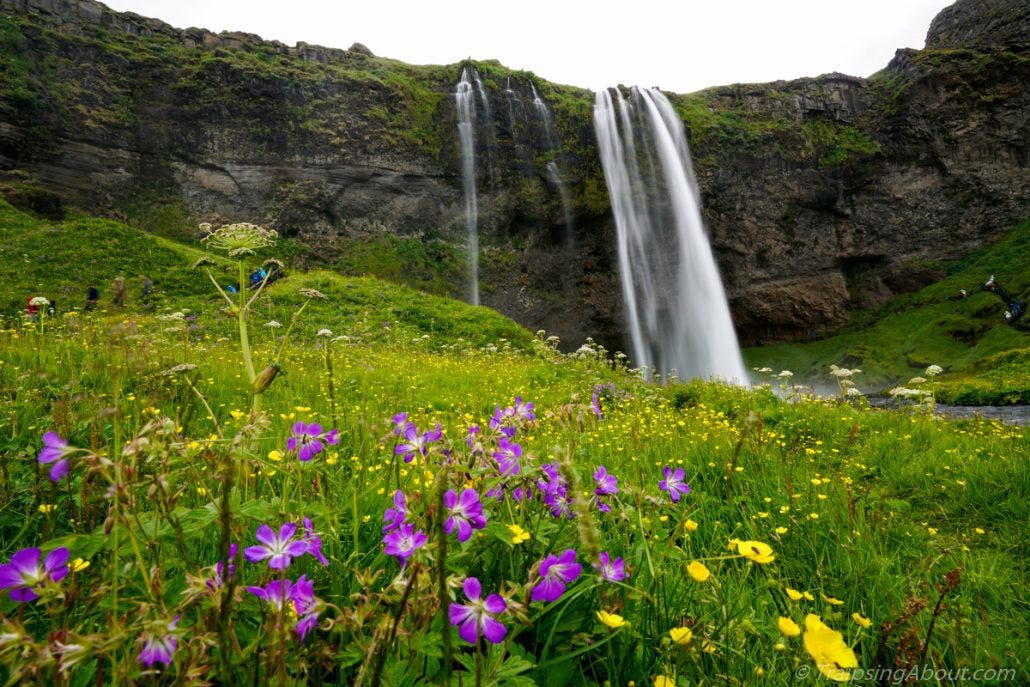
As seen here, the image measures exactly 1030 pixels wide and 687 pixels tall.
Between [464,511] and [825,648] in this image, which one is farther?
[464,511]

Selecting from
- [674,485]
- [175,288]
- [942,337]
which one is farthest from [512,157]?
[674,485]

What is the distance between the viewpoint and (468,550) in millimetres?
1045

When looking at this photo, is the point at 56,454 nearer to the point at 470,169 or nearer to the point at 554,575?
the point at 554,575

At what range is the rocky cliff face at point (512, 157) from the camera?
78.9 ft

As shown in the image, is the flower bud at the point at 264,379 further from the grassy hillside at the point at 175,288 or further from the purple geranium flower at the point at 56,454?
the grassy hillside at the point at 175,288

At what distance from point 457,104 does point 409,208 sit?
7.65 meters

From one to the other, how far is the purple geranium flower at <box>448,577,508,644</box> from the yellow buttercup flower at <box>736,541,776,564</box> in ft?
1.64

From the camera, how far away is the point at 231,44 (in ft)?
97.3

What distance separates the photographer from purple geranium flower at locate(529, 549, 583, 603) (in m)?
0.90

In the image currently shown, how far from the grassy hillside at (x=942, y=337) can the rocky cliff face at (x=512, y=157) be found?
152 cm

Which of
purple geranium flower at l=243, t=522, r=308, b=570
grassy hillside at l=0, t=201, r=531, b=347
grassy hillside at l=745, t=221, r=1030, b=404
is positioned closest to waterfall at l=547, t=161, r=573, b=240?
grassy hillside at l=0, t=201, r=531, b=347

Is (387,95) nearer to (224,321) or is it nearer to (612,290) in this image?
(612,290)

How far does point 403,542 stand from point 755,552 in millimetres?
745

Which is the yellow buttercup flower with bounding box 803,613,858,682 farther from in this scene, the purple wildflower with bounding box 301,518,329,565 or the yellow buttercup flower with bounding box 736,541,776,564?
the purple wildflower with bounding box 301,518,329,565
